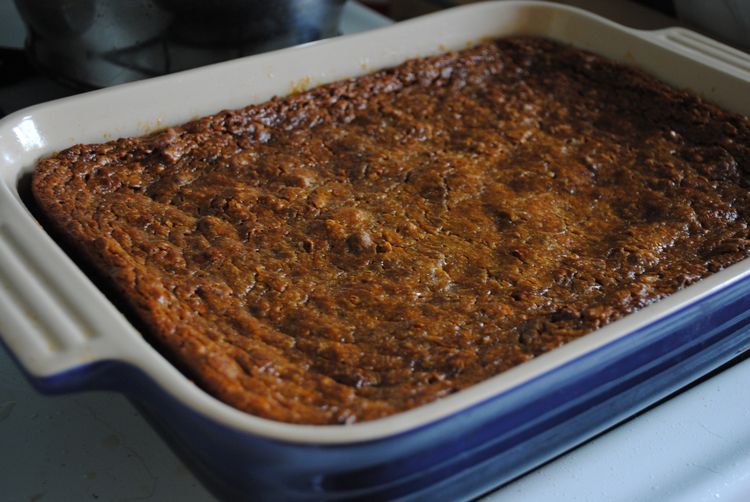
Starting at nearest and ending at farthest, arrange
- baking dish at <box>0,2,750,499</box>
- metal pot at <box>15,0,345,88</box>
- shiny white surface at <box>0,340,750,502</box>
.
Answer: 1. baking dish at <box>0,2,750,499</box>
2. shiny white surface at <box>0,340,750,502</box>
3. metal pot at <box>15,0,345,88</box>

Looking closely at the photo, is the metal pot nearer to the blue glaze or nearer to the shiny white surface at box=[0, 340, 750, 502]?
the shiny white surface at box=[0, 340, 750, 502]

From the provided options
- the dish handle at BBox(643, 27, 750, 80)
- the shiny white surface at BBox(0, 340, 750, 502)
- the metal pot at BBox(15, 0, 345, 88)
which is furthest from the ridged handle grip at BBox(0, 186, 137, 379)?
the dish handle at BBox(643, 27, 750, 80)

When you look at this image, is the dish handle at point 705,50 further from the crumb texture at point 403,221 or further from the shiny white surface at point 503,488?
the shiny white surface at point 503,488

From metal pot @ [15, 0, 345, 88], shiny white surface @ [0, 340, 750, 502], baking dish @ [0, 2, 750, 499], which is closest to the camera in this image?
baking dish @ [0, 2, 750, 499]

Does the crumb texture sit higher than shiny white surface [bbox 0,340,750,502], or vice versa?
the crumb texture

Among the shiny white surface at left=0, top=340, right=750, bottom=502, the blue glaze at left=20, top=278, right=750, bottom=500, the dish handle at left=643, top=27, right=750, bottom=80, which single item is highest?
the dish handle at left=643, top=27, right=750, bottom=80

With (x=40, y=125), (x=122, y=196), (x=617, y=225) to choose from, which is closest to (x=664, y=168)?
(x=617, y=225)

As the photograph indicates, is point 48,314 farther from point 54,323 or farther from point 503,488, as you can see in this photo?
point 503,488
